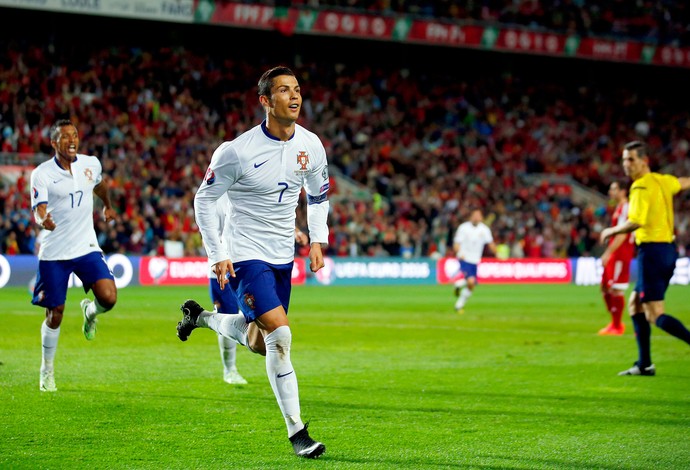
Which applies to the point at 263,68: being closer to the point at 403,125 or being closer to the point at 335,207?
the point at 403,125

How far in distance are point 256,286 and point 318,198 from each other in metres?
0.95

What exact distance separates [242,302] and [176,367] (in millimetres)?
4837

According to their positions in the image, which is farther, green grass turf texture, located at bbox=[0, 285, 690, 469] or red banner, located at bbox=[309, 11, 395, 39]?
red banner, located at bbox=[309, 11, 395, 39]

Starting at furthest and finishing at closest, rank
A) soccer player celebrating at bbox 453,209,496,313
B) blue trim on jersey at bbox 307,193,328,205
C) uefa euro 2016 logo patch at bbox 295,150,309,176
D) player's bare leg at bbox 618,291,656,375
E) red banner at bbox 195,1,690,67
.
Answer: red banner at bbox 195,1,690,67, soccer player celebrating at bbox 453,209,496,313, player's bare leg at bbox 618,291,656,375, blue trim on jersey at bbox 307,193,328,205, uefa euro 2016 logo patch at bbox 295,150,309,176

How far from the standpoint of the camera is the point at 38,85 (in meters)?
33.2

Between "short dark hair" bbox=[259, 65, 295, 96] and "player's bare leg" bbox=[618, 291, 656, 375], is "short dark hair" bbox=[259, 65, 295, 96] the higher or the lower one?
the higher one

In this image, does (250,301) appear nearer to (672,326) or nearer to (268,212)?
(268,212)

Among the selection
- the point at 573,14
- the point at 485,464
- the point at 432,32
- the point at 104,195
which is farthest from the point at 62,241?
the point at 573,14

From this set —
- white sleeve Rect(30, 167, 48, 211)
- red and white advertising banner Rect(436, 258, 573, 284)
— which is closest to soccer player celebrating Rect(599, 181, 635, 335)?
white sleeve Rect(30, 167, 48, 211)

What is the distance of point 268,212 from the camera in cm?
704

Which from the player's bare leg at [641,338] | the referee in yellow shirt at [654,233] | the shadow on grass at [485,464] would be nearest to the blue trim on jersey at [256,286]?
the shadow on grass at [485,464]

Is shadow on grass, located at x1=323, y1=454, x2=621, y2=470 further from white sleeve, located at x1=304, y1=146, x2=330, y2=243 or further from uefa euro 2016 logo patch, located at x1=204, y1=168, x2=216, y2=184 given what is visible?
uefa euro 2016 logo patch, located at x1=204, y1=168, x2=216, y2=184

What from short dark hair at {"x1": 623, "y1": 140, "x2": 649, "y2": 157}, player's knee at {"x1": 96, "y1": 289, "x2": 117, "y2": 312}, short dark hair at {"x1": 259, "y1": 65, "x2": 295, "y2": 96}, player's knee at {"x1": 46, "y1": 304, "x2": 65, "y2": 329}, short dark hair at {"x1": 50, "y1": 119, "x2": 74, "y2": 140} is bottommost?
player's knee at {"x1": 46, "y1": 304, "x2": 65, "y2": 329}

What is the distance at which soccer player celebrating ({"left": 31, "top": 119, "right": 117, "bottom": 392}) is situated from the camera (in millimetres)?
9547
